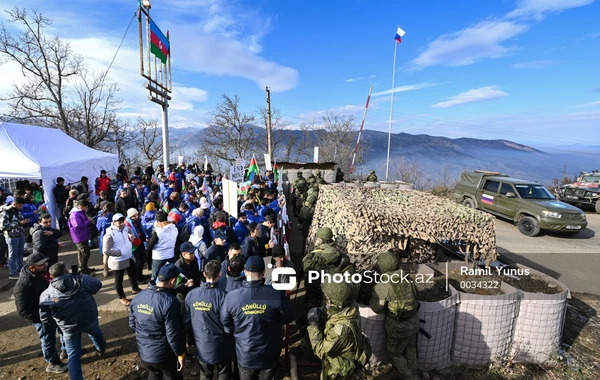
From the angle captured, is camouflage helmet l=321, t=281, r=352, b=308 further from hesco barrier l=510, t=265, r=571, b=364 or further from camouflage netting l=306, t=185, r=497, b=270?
hesco barrier l=510, t=265, r=571, b=364

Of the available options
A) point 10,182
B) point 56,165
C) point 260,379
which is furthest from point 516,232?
point 10,182

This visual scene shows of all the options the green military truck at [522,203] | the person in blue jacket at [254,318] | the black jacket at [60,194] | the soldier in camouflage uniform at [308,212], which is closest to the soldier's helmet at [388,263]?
the person in blue jacket at [254,318]

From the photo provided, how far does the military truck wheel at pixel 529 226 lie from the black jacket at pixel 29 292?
44.4ft

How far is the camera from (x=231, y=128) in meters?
33.5

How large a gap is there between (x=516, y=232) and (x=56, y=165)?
643 inches

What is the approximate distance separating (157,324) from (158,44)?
537 inches

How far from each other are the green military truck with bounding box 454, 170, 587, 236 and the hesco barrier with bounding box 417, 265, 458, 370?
883 cm

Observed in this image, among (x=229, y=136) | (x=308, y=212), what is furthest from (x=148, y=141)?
(x=308, y=212)

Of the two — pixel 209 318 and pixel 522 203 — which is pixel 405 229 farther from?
pixel 522 203

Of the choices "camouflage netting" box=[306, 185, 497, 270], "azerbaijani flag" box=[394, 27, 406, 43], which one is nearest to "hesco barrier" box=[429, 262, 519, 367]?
"camouflage netting" box=[306, 185, 497, 270]

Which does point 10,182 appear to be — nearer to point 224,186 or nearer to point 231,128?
point 224,186

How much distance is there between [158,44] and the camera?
13078 mm

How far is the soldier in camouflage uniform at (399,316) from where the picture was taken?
3.61m

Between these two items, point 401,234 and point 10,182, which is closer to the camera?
point 401,234
